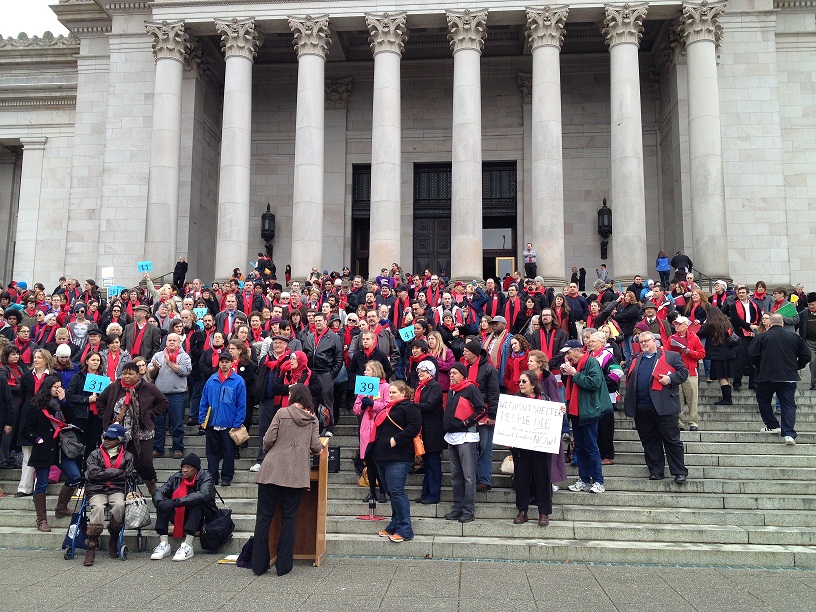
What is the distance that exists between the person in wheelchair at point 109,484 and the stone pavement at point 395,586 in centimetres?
37

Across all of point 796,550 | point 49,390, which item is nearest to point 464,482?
point 796,550

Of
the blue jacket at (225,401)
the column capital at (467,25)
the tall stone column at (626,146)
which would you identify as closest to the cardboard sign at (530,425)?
the blue jacket at (225,401)

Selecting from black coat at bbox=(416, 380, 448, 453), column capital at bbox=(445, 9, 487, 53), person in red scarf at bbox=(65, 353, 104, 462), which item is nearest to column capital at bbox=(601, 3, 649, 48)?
column capital at bbox=(445, 9, 487, 53)

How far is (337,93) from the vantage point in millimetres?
31750

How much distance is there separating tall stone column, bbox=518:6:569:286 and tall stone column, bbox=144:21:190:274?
42.5 feet

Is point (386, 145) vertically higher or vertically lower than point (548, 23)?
lower

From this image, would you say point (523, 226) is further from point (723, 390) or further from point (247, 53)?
point (723, 390)

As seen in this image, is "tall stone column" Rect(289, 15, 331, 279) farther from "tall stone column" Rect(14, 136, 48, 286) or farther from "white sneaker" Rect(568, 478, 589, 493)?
"white sneaker" Rect(568, 478, 589, 493)

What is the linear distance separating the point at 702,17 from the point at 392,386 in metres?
21.6

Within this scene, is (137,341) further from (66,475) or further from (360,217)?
Result: (360,217)

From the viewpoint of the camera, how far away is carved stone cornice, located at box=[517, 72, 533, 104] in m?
30.6

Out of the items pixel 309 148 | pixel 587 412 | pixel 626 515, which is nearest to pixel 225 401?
pixel 587 412

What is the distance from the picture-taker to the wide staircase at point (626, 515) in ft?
31.0

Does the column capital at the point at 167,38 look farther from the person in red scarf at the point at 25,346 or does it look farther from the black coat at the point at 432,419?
the black coat at the point at 432,419
